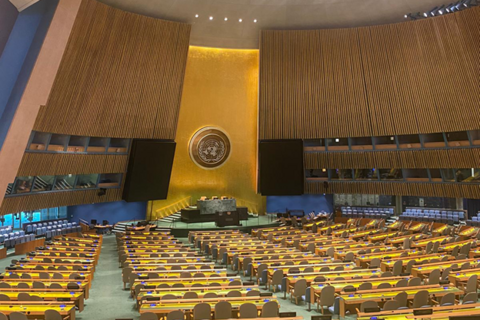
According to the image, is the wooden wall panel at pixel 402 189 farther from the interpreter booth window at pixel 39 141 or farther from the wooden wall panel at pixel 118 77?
the interpreter booth window at pixel 39 141

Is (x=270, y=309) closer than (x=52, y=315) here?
No

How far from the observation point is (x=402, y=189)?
23750 millimetres

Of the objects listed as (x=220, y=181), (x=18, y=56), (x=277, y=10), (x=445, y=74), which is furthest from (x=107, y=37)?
(x=445, y=74)

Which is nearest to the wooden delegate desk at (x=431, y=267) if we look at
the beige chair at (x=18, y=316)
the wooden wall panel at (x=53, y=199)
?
the beige chair at (x=18, y=316)

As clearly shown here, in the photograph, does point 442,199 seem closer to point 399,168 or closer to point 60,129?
point 399,168

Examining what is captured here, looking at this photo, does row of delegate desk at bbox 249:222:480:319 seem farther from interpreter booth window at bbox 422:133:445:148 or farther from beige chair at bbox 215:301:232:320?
interpreter booth window at bbox 422:133:445:148

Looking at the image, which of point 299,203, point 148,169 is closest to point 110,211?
point 148,169

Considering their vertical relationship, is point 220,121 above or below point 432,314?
above

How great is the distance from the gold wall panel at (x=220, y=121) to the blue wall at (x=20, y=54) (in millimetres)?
12278

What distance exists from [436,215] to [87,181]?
18.9 meters

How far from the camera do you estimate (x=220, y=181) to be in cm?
2711

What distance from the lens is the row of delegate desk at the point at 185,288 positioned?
765 cm

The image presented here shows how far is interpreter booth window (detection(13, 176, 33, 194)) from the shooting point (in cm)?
1796

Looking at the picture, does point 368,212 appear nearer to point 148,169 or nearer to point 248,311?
point 148,169
